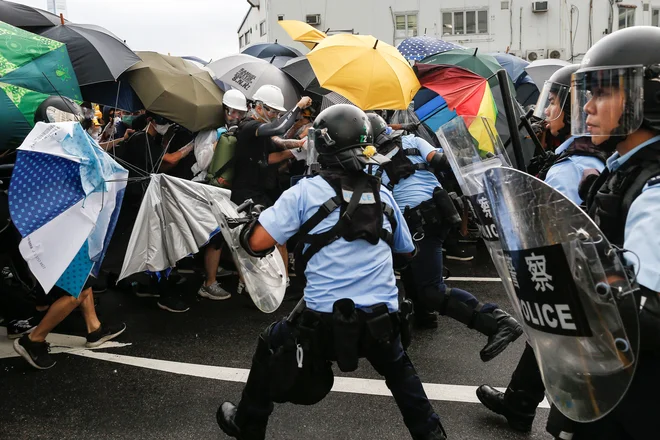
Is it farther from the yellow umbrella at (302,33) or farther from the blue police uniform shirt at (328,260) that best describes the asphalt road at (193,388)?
the yellow umbrella at (302,33)

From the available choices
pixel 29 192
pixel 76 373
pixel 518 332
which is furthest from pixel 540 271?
pixel 76 373

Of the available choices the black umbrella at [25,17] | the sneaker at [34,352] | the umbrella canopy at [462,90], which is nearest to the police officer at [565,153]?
the umbrella canopy at [462,90]

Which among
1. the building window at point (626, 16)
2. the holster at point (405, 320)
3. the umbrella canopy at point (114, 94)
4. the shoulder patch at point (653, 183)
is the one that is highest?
the building window at point (626, 16)

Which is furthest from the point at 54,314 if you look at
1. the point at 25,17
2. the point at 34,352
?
the point at 25,17

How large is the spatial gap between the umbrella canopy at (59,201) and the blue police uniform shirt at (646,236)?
3.28m

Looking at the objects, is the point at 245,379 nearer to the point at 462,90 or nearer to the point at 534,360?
the point at 534,360

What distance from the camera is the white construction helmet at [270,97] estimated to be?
6.11 m

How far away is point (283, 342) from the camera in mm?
2744

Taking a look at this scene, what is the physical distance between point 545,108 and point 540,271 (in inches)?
96.4

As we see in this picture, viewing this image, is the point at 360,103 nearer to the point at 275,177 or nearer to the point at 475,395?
the point at 275,177

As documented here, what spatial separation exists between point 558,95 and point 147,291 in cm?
450

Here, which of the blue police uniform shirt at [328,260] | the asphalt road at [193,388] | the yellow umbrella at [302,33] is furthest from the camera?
the yellow umbrella at [302,33]

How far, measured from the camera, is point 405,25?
21.0 meters

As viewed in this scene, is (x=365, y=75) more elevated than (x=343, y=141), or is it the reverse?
(x=365, y=75)
